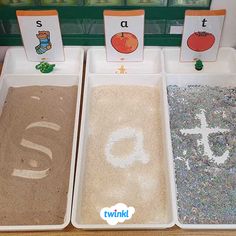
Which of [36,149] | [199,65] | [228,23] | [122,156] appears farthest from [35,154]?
[228,23]

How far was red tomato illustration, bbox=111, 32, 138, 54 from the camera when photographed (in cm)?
103

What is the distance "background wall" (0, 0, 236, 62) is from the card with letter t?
46mm

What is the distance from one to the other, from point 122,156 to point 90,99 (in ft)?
0.73

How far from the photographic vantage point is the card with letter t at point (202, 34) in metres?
0.97

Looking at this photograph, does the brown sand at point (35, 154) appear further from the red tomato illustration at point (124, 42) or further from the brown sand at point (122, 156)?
the red tomato illustration at point (124, 42)

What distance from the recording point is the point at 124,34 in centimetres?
102

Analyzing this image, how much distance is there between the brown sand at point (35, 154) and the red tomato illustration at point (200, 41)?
1.26 ft

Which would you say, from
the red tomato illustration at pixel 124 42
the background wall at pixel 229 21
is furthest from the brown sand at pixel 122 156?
the background wall at pixel 229 21

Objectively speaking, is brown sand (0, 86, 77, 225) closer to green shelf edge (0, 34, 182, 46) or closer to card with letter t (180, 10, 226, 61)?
green shelf edge (0, 34, 182, 46)

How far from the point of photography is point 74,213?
0.78 meters

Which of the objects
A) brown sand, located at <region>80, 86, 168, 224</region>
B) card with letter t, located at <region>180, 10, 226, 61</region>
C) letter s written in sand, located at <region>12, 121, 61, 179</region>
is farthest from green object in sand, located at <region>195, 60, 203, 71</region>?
letter s written in sand, located at <region>12, 121, 61, 179</region>

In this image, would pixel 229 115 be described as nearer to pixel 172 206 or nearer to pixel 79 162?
pixel 172 206

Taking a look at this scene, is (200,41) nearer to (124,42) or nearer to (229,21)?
(229,21)

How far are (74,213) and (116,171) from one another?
0.16 meters
